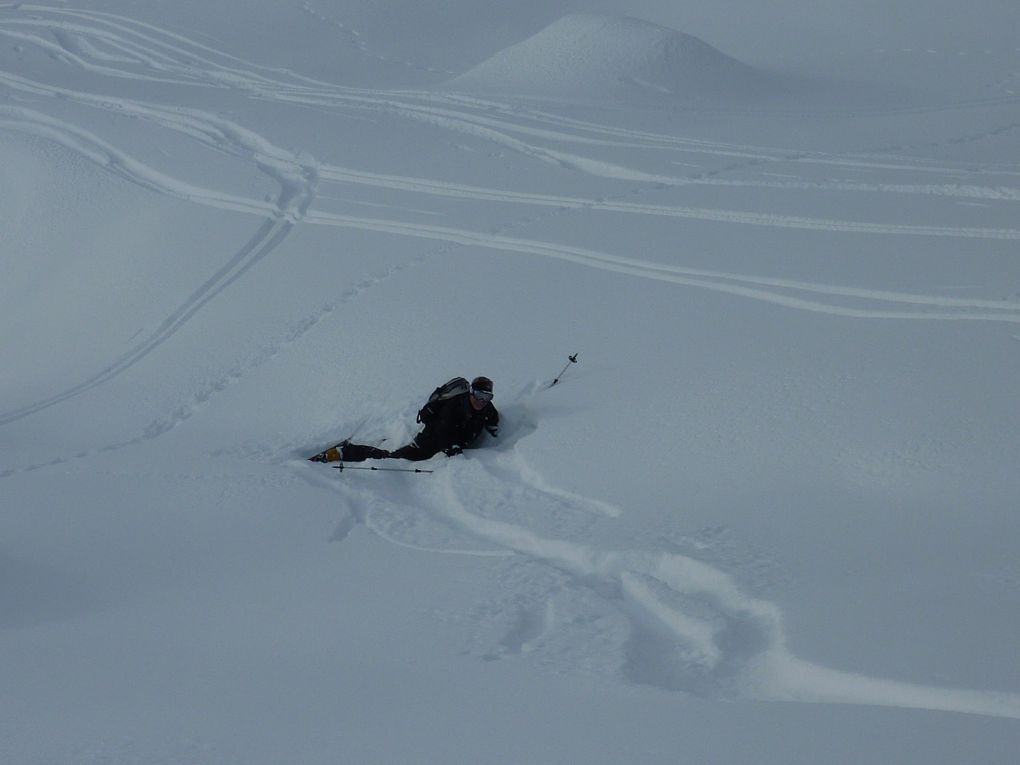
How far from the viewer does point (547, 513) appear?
5676 millimetres

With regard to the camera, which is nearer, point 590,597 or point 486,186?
point 590,597

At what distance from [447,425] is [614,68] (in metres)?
11.4

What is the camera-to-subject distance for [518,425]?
23.4 ft

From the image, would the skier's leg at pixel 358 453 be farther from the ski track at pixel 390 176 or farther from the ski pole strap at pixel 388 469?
the ski track at pixel 390 176

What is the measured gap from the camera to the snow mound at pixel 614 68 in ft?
52.1

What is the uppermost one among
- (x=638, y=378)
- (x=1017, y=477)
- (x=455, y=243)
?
(x=455, y=243)

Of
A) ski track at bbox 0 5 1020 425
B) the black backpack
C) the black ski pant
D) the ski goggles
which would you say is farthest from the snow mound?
the black ski pant

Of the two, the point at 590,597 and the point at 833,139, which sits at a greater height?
the point at 833,139

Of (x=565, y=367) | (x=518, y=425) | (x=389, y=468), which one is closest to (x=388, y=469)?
(x=389, y=468)

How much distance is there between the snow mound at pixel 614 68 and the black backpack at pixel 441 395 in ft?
32.0

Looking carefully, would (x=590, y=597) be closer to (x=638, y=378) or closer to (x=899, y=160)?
(x=638, y=378)

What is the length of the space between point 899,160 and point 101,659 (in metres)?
9.83

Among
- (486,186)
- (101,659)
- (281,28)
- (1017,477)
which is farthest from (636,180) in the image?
(281,28)

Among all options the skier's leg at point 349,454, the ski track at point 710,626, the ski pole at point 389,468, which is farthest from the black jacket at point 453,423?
the ski track at point 710,626
